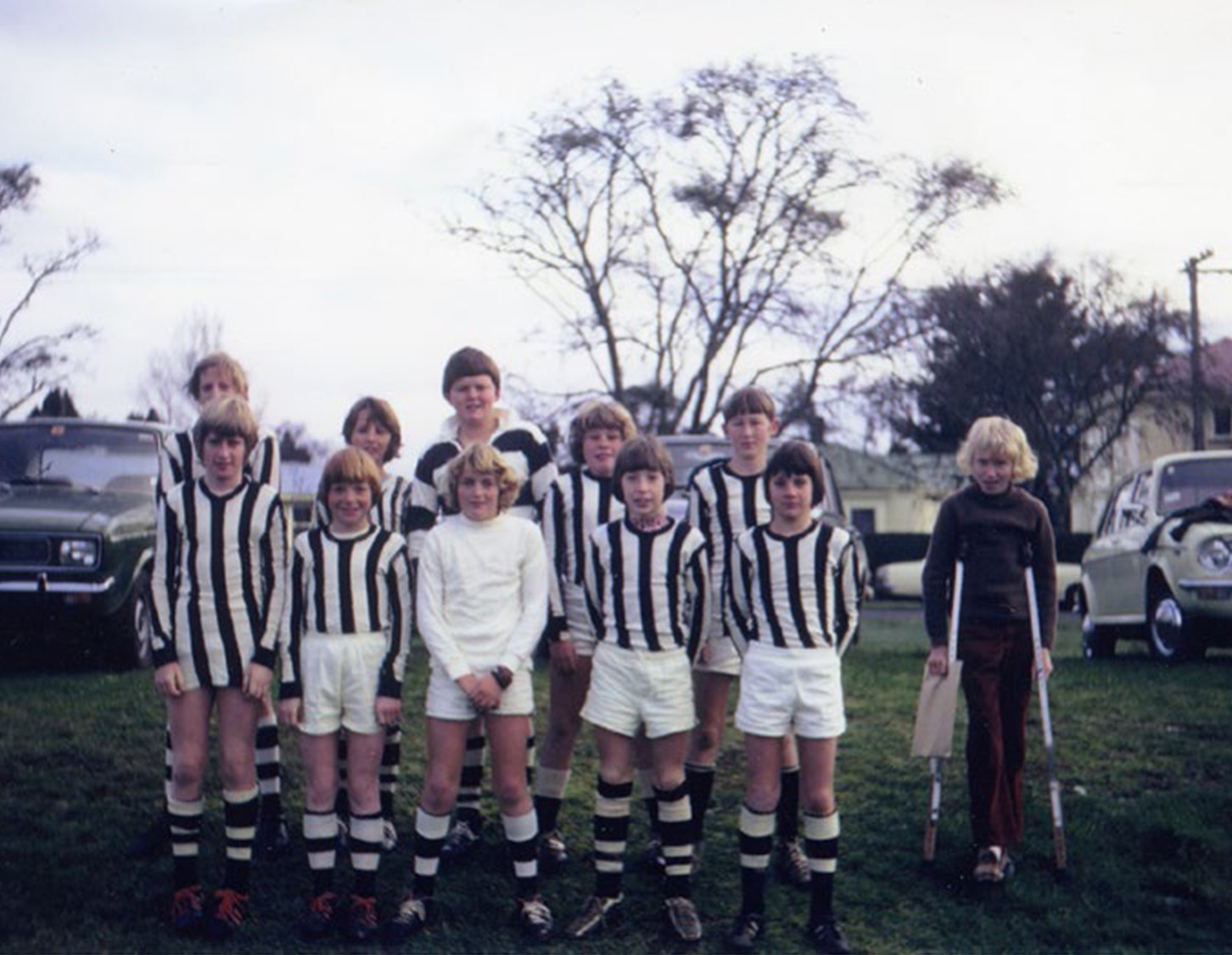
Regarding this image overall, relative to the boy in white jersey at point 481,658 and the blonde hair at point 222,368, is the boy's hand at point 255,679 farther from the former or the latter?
the blonde hair at point 222,368

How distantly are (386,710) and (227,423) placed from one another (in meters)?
1.16

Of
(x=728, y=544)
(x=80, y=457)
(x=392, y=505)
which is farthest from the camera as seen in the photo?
(x=80, y=457)

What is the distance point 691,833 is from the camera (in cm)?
498

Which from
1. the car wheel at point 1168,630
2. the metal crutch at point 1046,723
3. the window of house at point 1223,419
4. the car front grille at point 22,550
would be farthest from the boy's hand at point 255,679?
the window of house at point 1223,419

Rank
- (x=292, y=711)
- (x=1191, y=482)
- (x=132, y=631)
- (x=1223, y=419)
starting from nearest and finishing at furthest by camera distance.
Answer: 1. (x=292, y=711)
2. (x=132, y=631)
3. (x=1191, y=482)
4. (x=1223, y=419)

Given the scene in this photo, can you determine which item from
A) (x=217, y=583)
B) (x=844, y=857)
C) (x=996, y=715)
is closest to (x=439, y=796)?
(x=217, y=583)

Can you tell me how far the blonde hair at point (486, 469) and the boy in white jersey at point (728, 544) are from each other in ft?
2.81

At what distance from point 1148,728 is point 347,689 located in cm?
503

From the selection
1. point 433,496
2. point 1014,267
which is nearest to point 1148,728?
point 433,496

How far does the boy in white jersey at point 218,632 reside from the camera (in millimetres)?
4668

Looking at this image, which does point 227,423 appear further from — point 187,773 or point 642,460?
point 642,460

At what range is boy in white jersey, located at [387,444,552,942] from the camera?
4.64 m

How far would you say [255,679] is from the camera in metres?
4.68

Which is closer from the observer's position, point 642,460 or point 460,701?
point 460,701
